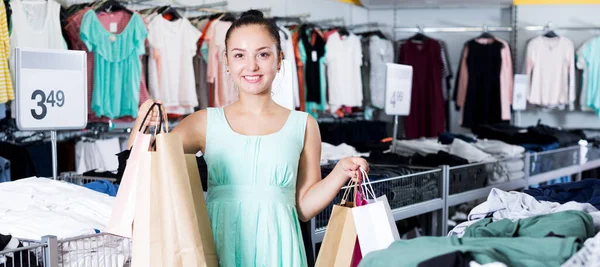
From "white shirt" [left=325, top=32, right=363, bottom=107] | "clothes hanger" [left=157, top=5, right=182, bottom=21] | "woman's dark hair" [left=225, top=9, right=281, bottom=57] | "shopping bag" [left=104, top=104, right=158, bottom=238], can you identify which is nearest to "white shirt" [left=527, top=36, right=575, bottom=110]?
"white shirt" [left=325, top=32, right=363, bottom=107]

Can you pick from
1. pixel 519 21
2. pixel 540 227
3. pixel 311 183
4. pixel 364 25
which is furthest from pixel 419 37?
pixel 540 227

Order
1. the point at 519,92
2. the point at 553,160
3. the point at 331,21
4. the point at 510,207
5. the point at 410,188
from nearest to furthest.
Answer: the point at 510,207 → the point at 410,188 → the point at 553,160 → the point at 519,92 → the point at 331,21

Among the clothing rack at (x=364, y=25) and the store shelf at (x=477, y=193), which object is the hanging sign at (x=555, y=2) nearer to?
the clothing rack at (x=364, y=25)

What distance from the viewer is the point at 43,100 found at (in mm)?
3330

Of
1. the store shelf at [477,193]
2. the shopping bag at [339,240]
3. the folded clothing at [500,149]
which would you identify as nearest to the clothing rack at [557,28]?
the folded clothing at [500,149]

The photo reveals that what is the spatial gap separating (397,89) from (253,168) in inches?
134

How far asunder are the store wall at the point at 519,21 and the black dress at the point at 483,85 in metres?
0.43

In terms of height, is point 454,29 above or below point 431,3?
below

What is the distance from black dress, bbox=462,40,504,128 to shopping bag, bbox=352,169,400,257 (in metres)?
7.44

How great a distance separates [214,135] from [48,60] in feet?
4.82

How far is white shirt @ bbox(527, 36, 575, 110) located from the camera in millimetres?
9109

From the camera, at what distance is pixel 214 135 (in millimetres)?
2176

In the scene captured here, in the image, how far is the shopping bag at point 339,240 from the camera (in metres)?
2.01

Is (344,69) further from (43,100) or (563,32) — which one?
(43,100)
